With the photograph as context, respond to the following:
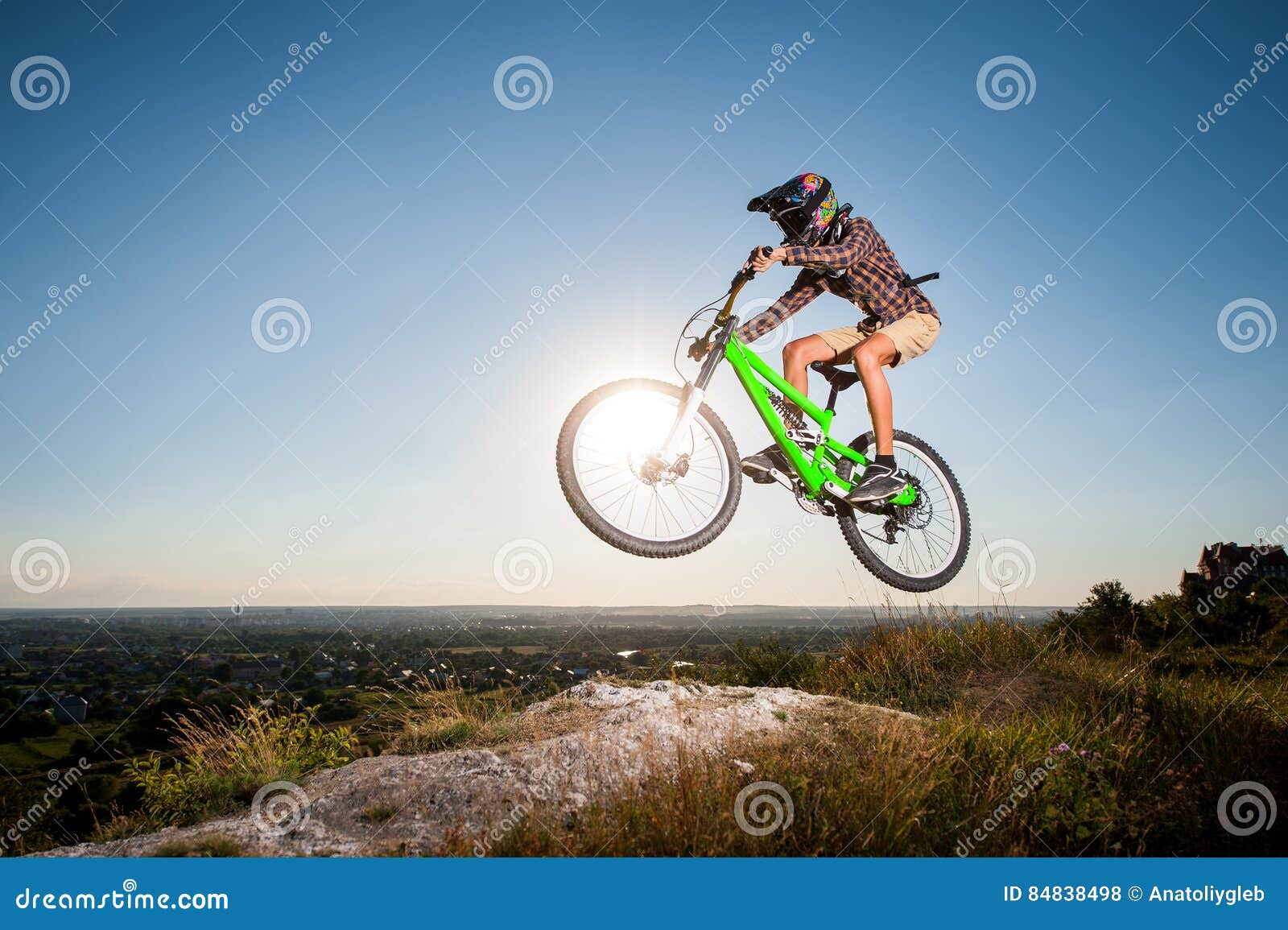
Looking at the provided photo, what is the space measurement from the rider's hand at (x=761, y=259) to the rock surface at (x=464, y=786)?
3869 millimetres

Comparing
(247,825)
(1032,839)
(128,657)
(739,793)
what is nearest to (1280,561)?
(1032,839)

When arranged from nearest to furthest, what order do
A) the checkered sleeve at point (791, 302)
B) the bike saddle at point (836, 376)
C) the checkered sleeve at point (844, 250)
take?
the checkered sleeve at point (844, 250) → the checkered sleeve at point (791, 302) → the bike saddle at point (836, 376)

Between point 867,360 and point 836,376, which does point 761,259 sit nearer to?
point 867,360

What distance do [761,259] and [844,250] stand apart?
1.11 m

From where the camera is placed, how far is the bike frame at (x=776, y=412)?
6176 millimetres

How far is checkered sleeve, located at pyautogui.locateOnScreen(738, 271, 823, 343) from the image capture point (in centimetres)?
653

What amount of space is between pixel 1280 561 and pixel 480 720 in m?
39.1
